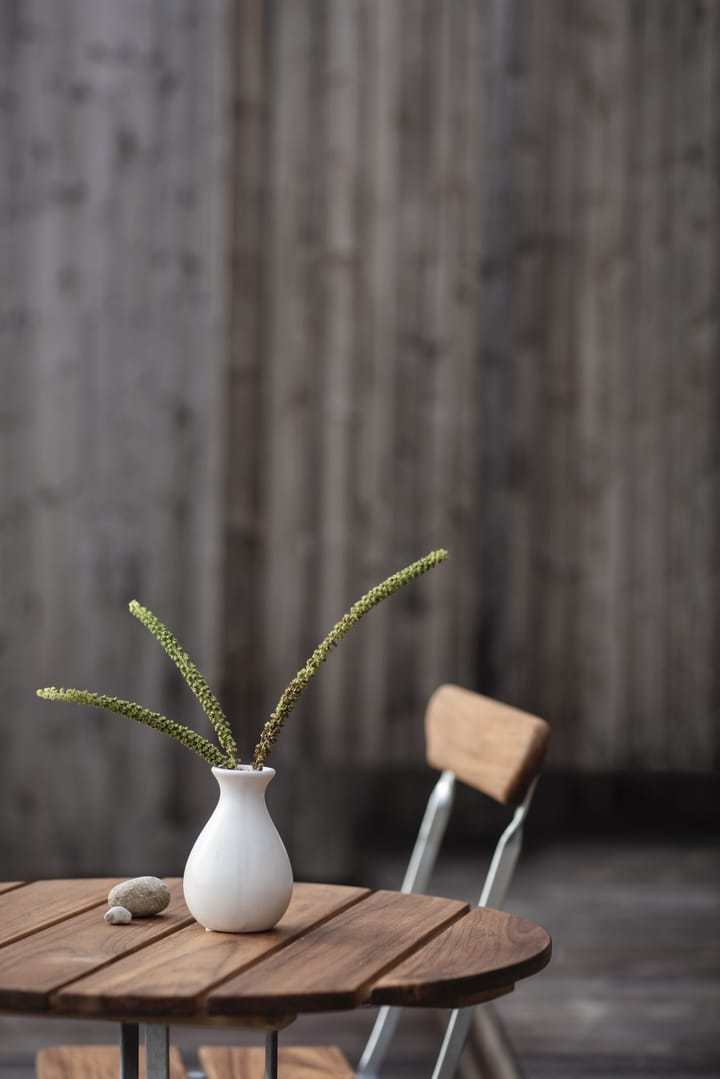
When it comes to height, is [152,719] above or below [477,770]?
Result: above

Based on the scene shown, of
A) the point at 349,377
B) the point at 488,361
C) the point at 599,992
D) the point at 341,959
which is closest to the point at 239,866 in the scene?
the point at 341,959

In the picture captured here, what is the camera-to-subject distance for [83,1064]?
158 cm

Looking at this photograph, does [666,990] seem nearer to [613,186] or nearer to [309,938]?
[309,938]

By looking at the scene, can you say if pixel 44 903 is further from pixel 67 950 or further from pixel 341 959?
pixel 341 959

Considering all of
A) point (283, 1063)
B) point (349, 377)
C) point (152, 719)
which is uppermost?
point (349, 377)

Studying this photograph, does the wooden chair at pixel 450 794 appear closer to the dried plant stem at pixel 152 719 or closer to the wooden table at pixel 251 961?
the wooden table at pixel 251 961

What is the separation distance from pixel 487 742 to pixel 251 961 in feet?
1.93

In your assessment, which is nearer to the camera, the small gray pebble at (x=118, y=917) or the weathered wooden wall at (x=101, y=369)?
the small gray pebble at (x=118, y=917)

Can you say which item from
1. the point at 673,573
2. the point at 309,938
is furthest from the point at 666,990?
the point at 673,573

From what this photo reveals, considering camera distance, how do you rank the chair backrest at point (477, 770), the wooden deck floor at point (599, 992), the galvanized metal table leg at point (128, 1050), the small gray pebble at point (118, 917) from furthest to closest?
the wooden deck floor at point (599, 992) < the chair backrest at point (477, 770) < the small gray pebble at point (118, 917) < the galvanized metal table leg at point (128, 1050)

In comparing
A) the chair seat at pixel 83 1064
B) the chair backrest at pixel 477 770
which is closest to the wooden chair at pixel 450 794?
the chair backrest at pixel 477 770

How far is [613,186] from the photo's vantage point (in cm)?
401

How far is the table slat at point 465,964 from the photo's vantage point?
41.1 inches

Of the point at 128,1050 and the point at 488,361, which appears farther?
the point at 488,361
